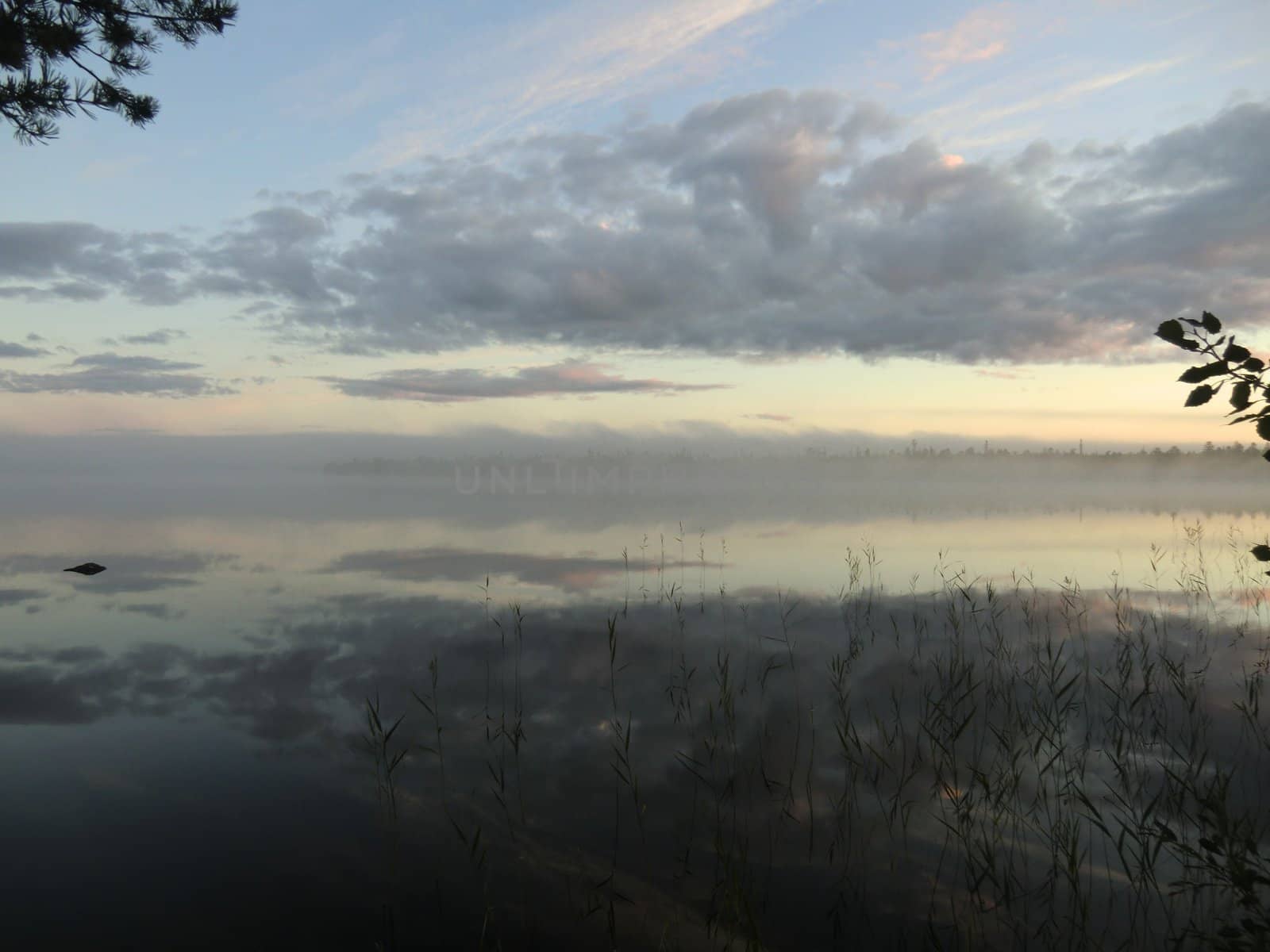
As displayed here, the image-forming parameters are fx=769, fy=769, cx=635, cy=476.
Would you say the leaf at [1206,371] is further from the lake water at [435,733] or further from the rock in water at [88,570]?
the rock in water at [88,570]

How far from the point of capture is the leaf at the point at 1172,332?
3.57 m

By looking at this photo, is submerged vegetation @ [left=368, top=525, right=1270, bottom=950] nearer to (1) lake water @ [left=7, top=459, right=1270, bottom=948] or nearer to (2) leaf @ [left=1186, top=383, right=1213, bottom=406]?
(1) lake water @ [left=7, top=459, right=1270, bottom=948]

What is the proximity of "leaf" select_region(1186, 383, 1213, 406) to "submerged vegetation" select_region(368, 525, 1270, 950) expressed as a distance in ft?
7.05

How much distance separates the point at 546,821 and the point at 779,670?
5.29 metres

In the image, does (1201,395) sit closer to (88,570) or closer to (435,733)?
(435,733)

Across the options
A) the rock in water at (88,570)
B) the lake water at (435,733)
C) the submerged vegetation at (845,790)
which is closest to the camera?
the submerged vegetation at (845,790)

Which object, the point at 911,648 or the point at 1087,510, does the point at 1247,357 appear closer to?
the point at 911,648

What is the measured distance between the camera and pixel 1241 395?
3.51 metres

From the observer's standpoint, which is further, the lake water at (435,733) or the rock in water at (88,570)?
the rock in water at (88,570)

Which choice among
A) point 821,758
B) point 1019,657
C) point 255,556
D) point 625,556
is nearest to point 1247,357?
point 821,758

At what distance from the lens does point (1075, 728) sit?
28.9 feet

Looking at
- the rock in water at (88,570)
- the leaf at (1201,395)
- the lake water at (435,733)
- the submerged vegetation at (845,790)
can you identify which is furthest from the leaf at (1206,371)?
the rock in water at (88,570)

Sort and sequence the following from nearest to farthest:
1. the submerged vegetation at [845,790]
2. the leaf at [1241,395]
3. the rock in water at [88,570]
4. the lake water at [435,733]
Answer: the leaf at [1241,395] < the submerged vegetation at [845,790] < the lake water at [435,733] < the rock in water at [88,570]

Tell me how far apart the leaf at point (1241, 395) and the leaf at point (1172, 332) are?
314 millimetres
